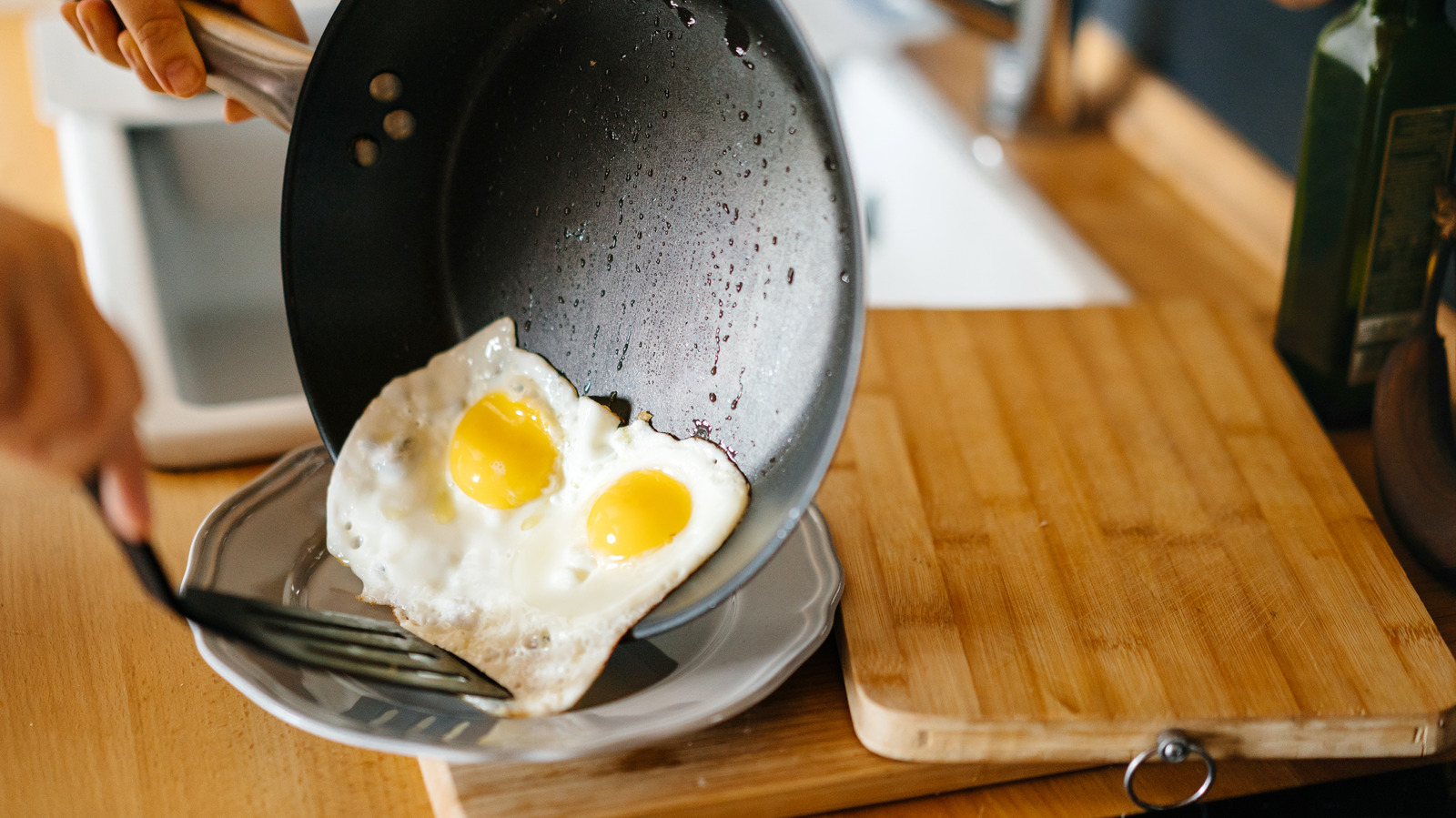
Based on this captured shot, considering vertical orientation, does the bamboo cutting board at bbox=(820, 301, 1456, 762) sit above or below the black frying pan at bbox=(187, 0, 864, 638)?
below

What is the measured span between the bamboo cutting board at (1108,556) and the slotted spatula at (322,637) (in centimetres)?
22

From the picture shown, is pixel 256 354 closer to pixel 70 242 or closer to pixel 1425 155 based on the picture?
pixel 70 242

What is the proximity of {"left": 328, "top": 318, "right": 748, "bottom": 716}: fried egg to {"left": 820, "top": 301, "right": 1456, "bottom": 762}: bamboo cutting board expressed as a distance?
0.12m

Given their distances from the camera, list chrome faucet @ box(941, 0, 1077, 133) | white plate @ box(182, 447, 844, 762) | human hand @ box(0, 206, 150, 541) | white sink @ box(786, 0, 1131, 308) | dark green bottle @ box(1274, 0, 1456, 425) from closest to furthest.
→ human hand @ box(0, 206, 150, 541) → white plate @ box(182, 447, 844, 762) → dark green bottle @ box(1274, 0, 1456, 425) → white sink @ box(786, 0, 1131, 308) → chrome faucet @ box(941, 0, 1077, 133)

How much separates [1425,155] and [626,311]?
58cm

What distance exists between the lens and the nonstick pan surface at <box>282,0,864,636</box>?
562mm

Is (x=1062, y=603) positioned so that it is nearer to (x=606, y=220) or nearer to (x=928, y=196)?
(x=606, y=220)

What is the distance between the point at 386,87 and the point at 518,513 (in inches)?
10.8

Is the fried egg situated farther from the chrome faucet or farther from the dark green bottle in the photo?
the chrome faucet

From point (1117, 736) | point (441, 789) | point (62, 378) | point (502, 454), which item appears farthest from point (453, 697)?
point (1117, 736)

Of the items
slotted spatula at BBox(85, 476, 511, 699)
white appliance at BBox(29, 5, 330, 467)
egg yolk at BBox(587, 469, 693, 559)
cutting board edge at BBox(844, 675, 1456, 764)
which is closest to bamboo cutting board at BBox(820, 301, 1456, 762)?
cutting board edge at BBox(844, 675, 1456, 764)

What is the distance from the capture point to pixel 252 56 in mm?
648

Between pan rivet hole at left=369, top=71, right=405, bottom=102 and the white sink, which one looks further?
the white sink

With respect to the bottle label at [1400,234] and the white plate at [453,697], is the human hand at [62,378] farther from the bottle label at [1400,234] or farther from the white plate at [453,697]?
the bottle label at [1400,234]
